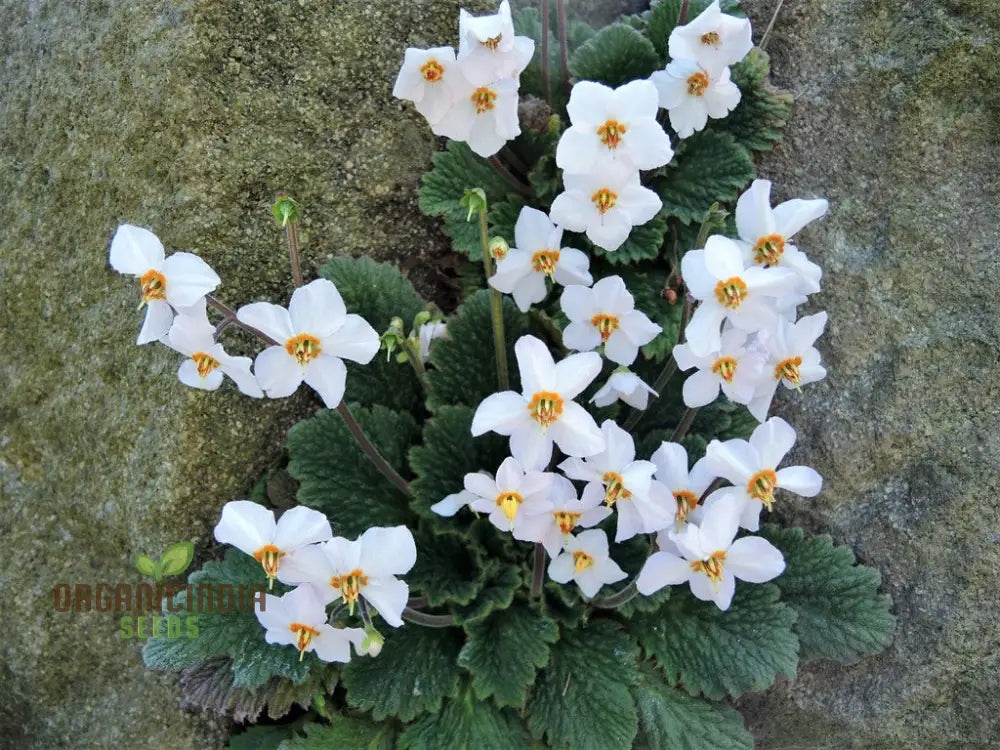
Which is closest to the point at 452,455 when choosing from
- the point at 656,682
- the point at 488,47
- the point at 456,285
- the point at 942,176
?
the point at 456,285

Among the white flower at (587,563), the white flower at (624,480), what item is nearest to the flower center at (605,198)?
the white flower at (624,480)

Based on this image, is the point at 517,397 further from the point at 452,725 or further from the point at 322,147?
the point at 322,147

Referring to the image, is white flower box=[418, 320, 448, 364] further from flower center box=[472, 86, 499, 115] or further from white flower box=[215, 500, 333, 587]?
white flower box=[215, 500, 333, 587]

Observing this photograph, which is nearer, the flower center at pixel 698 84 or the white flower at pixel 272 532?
the white flower at pixel 272 532

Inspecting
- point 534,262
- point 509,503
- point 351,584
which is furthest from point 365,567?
point 534,262

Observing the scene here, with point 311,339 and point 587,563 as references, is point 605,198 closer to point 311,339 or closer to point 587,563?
point 311,339

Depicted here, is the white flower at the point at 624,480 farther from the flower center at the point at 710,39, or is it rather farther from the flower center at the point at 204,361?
the flower center at the point at 710,39

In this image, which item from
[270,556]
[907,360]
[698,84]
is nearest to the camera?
[270,556]
